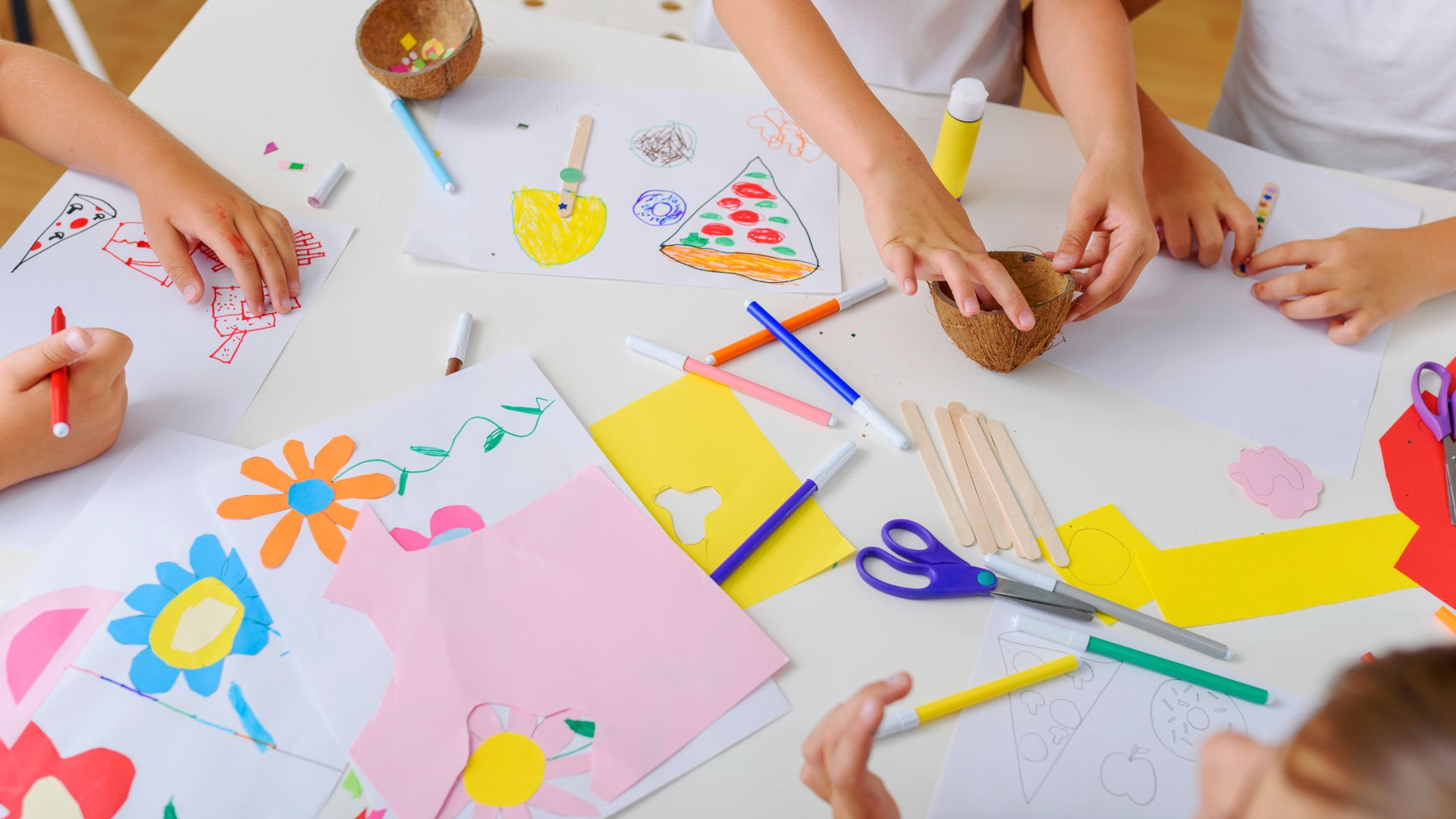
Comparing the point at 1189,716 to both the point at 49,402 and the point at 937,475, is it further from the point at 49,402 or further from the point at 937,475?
the point at 49,402

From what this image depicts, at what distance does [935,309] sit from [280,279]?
497 mm

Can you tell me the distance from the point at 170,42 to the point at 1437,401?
208 centimetres

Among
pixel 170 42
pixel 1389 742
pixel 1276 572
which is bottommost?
pixel 170 42

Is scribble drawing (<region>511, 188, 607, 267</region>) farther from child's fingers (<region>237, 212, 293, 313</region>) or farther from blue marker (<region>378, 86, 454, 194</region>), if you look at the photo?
child's fingers (<region>237, 212, 293, 313</region>)

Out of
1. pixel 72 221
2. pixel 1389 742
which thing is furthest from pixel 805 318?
pixel 72 221

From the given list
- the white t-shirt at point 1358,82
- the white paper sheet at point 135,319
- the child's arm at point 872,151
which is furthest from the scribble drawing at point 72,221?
the white t-shirt at point 1358,82

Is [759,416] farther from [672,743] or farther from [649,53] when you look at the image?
[649,53]

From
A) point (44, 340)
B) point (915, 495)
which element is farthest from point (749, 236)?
point (44, 340)

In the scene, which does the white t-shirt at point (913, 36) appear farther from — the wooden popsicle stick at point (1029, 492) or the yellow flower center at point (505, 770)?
the yellow flower center at point (505, 770)

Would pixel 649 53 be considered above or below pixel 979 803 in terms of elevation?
above

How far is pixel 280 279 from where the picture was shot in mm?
708

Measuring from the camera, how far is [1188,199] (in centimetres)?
81

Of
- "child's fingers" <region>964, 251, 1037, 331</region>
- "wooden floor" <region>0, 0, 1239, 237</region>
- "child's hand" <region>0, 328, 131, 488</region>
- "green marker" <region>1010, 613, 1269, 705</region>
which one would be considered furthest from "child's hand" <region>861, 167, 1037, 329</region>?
"wooden floor" <region>0, 0, 1239, 237</region>

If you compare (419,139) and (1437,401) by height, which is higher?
(419,139)
